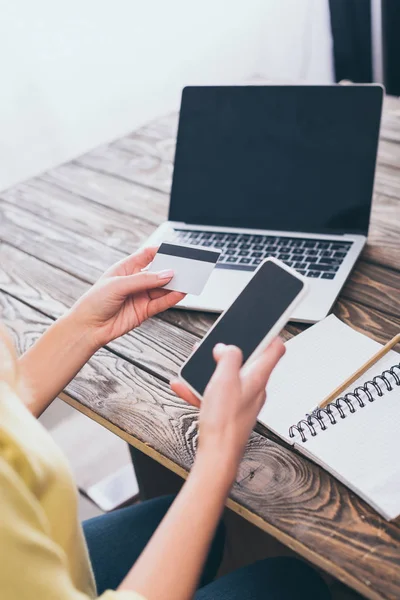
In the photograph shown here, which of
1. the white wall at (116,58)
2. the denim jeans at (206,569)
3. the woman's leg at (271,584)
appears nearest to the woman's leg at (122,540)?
the denim jeans at (206,569)

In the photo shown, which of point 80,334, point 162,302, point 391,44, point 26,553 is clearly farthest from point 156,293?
point 391,44

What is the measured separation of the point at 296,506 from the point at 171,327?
373 millimetres

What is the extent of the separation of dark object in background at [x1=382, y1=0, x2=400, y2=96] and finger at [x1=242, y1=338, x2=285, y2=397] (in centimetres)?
243

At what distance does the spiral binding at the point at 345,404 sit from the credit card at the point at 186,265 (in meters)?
0.22

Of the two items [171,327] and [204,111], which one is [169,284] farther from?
[204,111]

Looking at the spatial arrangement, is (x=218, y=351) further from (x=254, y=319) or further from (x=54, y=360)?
(x=54, y=360)

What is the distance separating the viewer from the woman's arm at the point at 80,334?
0.85 m

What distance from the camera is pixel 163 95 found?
111 inches

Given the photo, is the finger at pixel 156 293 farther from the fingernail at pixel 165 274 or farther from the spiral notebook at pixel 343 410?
the spiral notebook at pixel 343 410

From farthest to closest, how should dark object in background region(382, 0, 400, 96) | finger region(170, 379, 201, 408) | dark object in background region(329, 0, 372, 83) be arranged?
dark object in background region(329, 0, 372, 83), dark object in background region(382, 0, 400, 96), finger region(170, 379, 201, 408)

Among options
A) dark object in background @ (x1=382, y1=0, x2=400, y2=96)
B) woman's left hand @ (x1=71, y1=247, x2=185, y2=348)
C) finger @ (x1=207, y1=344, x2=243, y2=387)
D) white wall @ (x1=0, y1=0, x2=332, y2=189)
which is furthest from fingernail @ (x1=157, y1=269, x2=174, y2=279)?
dark object in background @ (x1=382, y1=0, x2=400, y2=96)

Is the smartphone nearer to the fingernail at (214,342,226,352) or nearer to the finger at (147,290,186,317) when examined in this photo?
the fingernail at (214,342,226,352)

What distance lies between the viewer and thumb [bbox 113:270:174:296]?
0.85 meters

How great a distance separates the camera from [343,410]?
0.77 m
